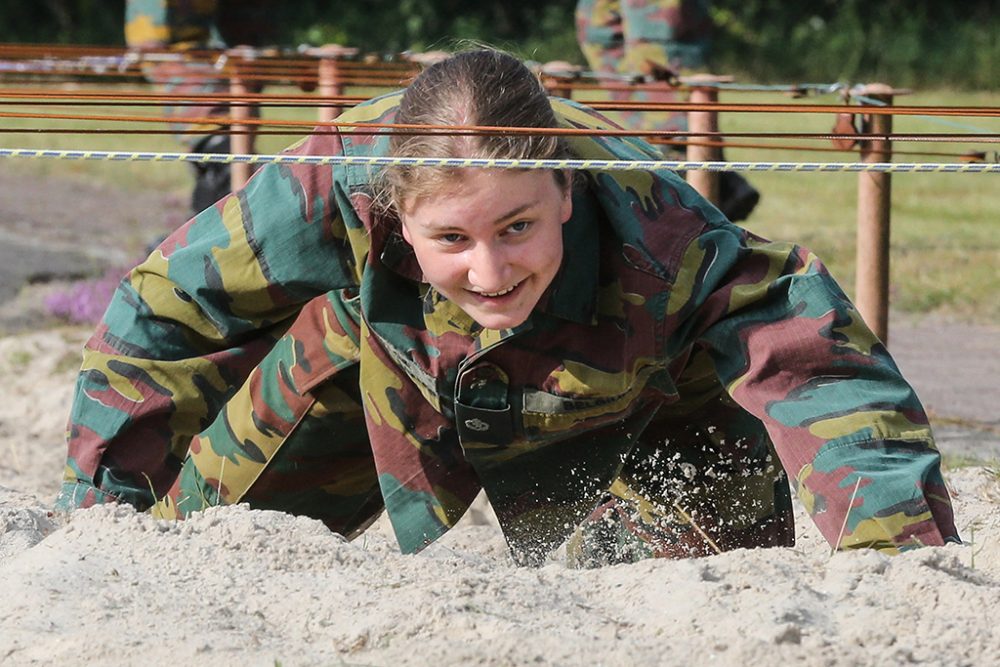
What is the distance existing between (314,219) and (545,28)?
19.3 metres

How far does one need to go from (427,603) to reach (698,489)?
53.0 inches

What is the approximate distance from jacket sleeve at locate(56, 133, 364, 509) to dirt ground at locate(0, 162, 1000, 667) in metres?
0.26

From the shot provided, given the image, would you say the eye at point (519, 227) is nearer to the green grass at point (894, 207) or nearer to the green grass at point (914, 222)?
the green grass at point (914, 222)

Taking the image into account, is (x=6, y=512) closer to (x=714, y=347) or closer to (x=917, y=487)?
(x=714, y=347)

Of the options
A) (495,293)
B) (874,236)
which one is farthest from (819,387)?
(874,236)

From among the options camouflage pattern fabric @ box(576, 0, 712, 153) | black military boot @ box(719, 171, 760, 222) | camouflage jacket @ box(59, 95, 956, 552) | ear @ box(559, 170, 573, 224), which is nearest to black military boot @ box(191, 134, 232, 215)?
camouflage pattern fabric @ box(576, 0, 712, 153)

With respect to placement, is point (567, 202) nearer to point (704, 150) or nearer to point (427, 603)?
point (427, 603)

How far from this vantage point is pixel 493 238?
264cm

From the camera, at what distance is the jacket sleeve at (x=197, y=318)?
2973 millimetres

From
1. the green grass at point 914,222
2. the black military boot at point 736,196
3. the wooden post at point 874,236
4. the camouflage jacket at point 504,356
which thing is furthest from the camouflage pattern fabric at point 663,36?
the camouflage jacket at point 504,356

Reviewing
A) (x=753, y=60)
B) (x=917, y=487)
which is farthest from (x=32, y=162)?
(x=917, y=487)

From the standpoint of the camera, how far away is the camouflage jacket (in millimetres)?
2756

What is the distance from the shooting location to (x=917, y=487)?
8.67 feet

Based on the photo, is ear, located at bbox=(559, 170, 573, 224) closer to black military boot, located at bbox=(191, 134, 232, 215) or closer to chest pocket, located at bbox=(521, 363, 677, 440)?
chest pocket, located at bbox=(521, 363, 677, 440)
